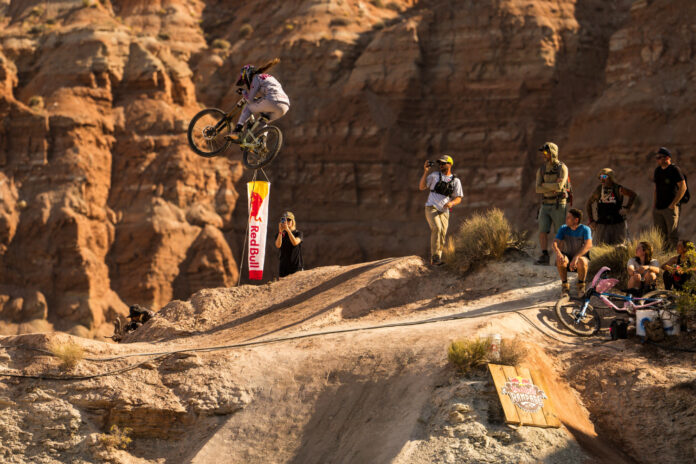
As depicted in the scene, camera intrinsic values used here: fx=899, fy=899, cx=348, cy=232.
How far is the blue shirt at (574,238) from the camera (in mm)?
13258

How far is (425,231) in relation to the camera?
34812mm

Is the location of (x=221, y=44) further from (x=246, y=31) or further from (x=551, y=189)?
(x=551, y=189)

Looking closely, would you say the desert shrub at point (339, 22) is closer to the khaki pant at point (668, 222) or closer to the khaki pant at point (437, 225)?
the khaki pant at point (437, 225)

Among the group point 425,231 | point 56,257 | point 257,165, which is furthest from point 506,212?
point 257,165

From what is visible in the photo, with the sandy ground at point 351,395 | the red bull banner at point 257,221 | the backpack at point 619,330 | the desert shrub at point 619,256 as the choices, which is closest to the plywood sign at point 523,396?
the sandy ground at point 351,395

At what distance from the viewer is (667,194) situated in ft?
47.9

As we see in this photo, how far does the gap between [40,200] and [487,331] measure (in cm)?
2651

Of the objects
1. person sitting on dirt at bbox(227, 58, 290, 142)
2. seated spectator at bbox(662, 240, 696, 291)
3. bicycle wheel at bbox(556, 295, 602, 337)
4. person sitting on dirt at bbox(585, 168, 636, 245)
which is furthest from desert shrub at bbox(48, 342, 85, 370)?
seated spectator at bbox(662, 240, 696, 291)

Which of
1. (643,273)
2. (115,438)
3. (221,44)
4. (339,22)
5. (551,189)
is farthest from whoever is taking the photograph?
(221,44)

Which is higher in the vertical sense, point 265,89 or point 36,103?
point 36,103

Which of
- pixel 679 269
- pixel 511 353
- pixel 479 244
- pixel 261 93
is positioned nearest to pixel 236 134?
pixel 261 93

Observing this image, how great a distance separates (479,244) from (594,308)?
3.43 meters

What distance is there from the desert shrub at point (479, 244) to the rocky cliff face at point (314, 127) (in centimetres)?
1722

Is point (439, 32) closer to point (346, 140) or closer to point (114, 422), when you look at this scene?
point (346, 140)
